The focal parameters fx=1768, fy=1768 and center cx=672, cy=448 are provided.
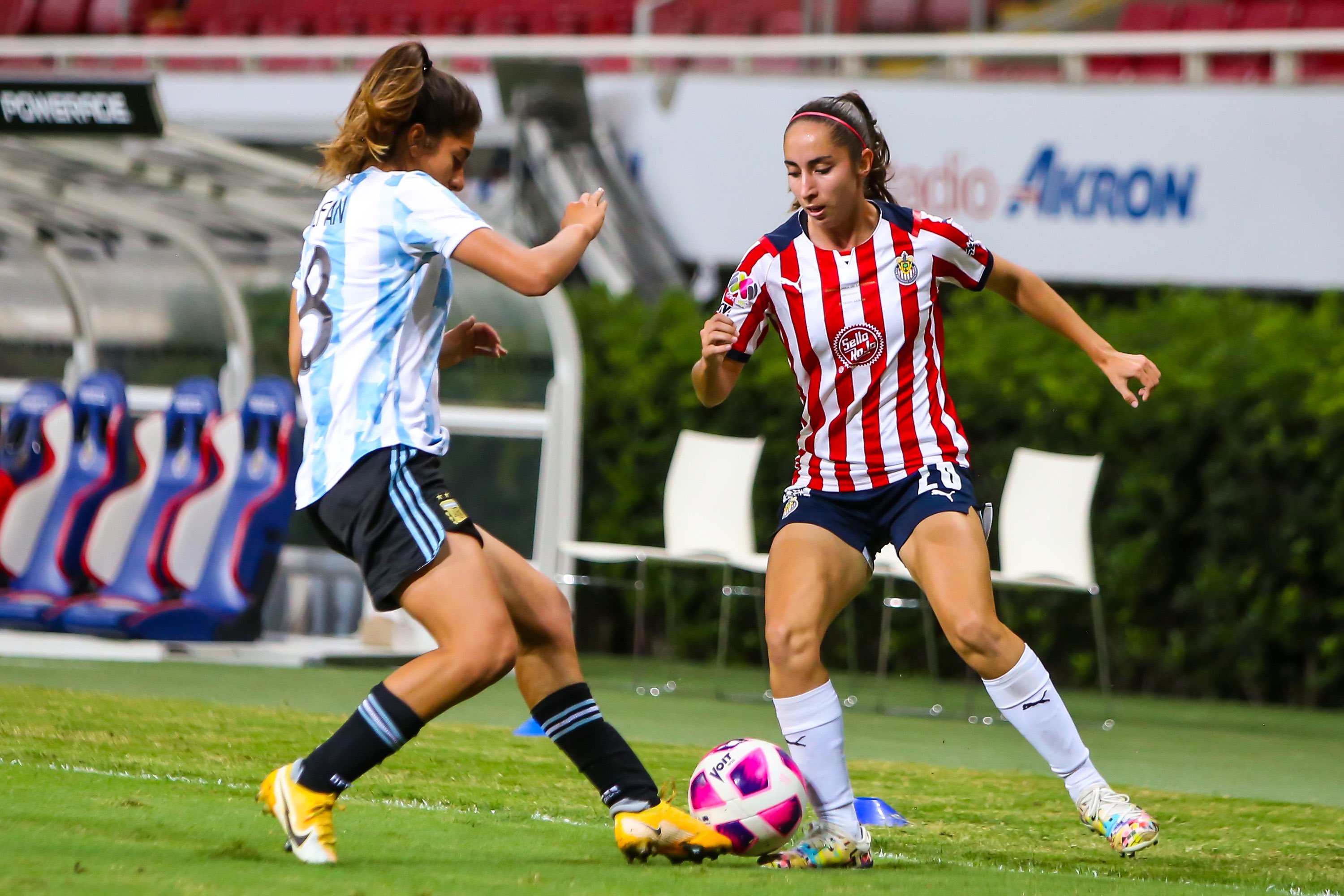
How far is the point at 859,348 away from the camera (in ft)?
15.8

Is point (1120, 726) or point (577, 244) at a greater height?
point (577, 244)

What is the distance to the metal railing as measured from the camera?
13.1m

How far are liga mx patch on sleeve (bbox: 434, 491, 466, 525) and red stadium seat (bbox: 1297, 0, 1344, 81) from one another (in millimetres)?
11476

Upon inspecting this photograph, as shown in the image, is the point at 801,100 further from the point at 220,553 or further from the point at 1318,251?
the point at 220,553

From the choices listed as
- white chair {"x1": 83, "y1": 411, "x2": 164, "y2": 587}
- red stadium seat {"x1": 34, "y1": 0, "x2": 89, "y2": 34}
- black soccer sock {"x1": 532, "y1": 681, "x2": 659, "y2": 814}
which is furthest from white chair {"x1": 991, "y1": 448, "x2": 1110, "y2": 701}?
red stadium seat {"x1": 34, "y1": 0, "x2": 89, "y2": 34}

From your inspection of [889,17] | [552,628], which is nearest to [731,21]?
[889,17]

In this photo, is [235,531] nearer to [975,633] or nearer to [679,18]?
[975,633]

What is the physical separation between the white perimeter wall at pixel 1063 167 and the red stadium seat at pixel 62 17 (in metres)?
7.08

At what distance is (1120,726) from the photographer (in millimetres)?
9047

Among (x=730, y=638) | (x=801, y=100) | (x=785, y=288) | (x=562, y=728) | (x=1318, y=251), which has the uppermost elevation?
(x=801, y=100)

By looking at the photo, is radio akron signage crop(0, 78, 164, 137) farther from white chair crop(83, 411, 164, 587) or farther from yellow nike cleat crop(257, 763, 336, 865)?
yellow nike cleat crop(257, 763, 336, 865)

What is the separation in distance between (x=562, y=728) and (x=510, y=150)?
1168 cm

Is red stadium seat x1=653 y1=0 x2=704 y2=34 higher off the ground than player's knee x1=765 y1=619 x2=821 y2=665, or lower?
higher

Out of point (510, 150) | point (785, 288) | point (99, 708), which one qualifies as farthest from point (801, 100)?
point (785, 288)
